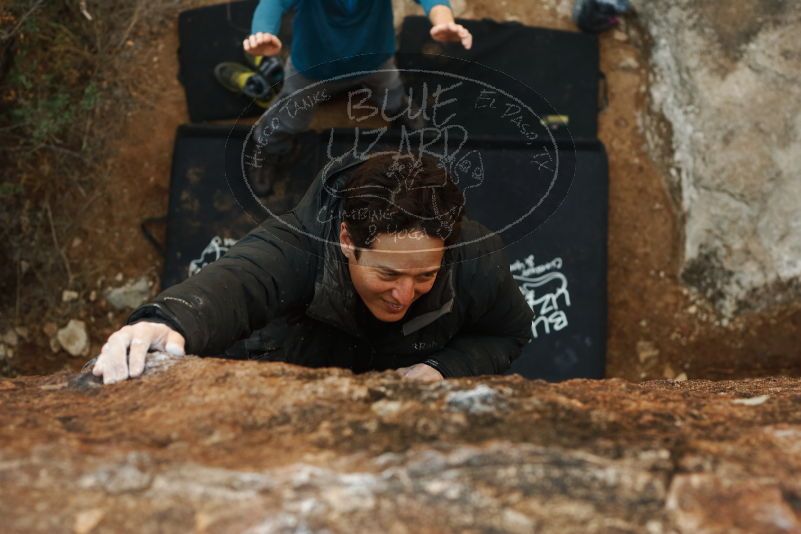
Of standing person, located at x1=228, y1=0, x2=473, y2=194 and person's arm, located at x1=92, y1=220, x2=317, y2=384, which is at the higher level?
standing person, located at x1=228, y1=0, x2=473, y2=194

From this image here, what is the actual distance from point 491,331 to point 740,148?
2.39m

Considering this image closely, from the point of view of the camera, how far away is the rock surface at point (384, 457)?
48.1 inches

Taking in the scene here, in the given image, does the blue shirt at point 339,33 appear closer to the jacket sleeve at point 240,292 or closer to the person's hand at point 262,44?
the person's hand at point 262,44

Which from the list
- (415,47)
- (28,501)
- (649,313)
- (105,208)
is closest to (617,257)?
(649,313)

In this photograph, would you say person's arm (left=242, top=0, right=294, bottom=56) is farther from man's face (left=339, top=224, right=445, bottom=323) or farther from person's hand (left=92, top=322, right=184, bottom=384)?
person's hand (left=92, top=322, right=184, bottom=384)

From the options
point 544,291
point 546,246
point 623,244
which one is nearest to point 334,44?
point 546,246

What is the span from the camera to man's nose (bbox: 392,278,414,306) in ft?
6.80

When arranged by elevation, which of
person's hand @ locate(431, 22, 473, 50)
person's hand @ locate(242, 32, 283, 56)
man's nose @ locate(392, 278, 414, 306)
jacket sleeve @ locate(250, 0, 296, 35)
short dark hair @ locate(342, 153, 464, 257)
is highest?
jacket sleeve @ locate(250, 0, 296, 35)

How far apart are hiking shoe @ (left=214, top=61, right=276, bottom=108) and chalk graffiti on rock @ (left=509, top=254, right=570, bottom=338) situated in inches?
57.7

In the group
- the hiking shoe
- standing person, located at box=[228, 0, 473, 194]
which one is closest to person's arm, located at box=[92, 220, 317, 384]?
standing person, located at box=[228, 0, 473, 194]

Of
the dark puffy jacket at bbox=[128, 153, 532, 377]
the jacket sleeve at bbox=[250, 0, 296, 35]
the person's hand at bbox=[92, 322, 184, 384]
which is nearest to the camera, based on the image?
the person's hand at bbox=[92, 322, 184, 384]

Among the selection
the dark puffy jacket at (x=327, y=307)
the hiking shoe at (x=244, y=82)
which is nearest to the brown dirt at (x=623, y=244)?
the hiking shoe at (x=244, y=82)

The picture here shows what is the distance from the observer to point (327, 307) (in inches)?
86.0

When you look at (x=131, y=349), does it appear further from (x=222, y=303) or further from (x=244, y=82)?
(x=244, y=82)
